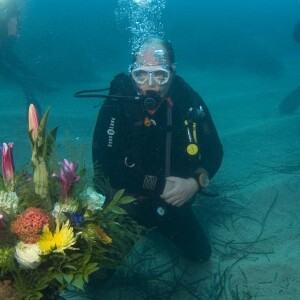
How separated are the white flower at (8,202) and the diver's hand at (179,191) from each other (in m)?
1.80

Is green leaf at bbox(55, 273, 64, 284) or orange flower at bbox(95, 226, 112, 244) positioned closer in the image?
green leaf at bbox(55, 273, 64, 284)

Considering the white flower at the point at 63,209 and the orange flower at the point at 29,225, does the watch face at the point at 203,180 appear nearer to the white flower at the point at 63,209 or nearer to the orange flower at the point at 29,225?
the white flower at the point at 63,209

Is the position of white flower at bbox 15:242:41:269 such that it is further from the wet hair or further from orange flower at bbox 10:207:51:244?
the wet hair

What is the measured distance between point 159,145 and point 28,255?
2.20 m

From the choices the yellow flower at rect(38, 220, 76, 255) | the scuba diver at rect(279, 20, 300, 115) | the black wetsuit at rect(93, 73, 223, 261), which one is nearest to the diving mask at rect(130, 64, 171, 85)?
the black wetsuit at rect(93, 73, 223, 261)

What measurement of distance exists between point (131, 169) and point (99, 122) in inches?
25.3

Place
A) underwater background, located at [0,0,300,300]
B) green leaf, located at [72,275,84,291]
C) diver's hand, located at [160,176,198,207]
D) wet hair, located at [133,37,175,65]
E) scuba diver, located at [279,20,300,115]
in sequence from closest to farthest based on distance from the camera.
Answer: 1. green leaf, located at [72,275,84,291]
2. diver's hand, located at [160,176,198,207]
3. underwater background, located at [0,0,300,300]
4. wet hair, located at [133,37,175,65]
5. scuba diver, located at [279,20,300,115]

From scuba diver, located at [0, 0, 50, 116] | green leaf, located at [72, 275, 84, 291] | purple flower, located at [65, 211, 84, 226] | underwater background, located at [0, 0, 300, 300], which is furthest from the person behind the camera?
scuba diver, located at [0, 0, 50, 116]

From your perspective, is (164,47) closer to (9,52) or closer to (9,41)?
(9,41)

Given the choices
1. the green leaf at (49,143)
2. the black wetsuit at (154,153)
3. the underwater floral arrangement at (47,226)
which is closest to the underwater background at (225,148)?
the green leaf at (49,143)

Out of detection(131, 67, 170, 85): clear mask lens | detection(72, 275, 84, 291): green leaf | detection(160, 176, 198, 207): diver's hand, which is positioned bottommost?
detection(160, 176, 198, 207): diver's hand

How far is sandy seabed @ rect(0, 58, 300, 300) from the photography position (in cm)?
371

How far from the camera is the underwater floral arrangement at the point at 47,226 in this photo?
2.03 metres

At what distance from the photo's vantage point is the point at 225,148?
27.6 feet
